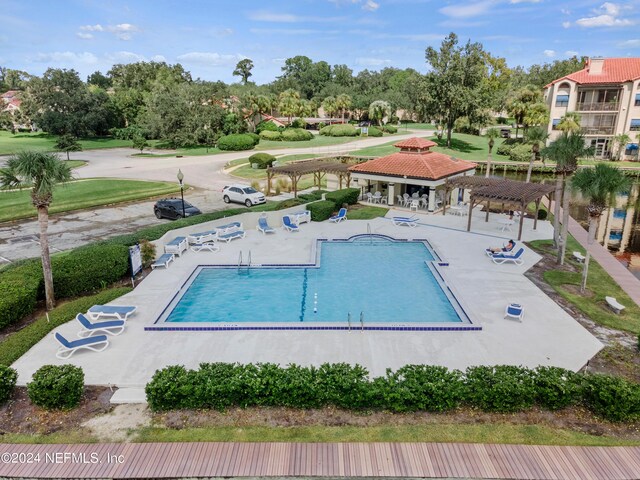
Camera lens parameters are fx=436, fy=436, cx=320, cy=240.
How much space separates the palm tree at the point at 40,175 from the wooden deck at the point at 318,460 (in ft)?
26.8

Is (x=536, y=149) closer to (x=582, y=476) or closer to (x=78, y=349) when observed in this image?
(x=582, y=476)

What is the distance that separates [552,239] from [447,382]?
17572mm

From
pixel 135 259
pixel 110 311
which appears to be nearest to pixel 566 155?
pixel 135 259

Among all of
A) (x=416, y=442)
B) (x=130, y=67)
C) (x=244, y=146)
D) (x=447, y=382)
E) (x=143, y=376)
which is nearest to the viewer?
(x=416, y=442)

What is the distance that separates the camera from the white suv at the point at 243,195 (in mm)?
32312

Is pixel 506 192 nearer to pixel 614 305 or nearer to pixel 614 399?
pixel 614 305

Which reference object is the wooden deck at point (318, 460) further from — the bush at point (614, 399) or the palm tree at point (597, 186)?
the palm tree at point (597, 186)

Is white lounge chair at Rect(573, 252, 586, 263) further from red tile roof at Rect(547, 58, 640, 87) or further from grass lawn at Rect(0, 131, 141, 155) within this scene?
grass lawn at Rect(0, 131, 141, 155)

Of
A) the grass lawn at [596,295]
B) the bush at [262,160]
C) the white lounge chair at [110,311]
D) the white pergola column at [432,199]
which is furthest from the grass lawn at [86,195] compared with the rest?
the grass lawn at [596,295]

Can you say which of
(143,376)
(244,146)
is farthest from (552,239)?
(244,146)

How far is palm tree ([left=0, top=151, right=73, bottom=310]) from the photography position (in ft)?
46.3

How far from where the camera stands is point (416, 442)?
8992mm

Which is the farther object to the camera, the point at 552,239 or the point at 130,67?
the point at 130,67

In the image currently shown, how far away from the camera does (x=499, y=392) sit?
9.85 meters
